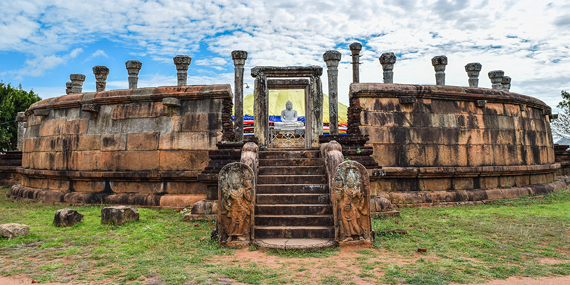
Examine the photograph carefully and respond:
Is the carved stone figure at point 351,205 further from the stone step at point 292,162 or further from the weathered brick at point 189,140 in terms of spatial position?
the weathered brick at point 189,140

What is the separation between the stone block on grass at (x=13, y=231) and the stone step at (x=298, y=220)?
151 inches

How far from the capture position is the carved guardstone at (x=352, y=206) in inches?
211

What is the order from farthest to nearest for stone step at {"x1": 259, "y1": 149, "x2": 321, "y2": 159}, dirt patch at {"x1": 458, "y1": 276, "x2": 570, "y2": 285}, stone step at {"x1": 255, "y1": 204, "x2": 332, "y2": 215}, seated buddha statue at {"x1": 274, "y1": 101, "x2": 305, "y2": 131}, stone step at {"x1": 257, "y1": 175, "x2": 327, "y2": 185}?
seated buddha statue at {"x1": 274, "y1": 101, "x2": 305, "y2": 131}, stone step at {"x1": 259, "y1": 149, "x2": 321, "y2": 159}, stone step at {"x1": 257, "y1": 175, "x2": 327, "y2": 185}, stone step at {"x1": 255, "y1": 204, "x2": 332, "y2": 215}, dirt patch at {"x1": 458, "y1": 276, "x2": 570, "y2": 285}

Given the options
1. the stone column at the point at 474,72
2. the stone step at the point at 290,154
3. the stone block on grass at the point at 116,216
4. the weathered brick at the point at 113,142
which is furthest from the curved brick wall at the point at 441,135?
the weathered brick at the point at 113,142

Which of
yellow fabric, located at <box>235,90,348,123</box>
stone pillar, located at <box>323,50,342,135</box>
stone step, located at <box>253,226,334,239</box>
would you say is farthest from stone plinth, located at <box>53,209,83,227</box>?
yellow fabric, located at <box>235,90,348,123</box>

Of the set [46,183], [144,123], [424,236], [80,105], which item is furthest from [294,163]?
[46,183]

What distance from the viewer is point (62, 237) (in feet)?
19.4

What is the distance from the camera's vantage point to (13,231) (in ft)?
18.9

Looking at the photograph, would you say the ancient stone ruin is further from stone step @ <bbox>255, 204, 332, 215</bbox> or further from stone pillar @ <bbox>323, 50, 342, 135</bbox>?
stone step @ <bbox>255, 204, 332, 215</bbox>

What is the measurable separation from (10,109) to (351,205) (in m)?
27.0

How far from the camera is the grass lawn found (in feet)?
13.3

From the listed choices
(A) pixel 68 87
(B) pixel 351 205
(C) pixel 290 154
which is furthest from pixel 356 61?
(A) pixel 68 87

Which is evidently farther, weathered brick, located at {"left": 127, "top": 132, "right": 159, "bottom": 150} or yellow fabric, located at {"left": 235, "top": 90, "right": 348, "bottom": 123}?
yellow fabric, located at {"left": 235, "top": 90, "right": 348, "bottom": 123}

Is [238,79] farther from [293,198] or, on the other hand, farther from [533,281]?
[533,281]
